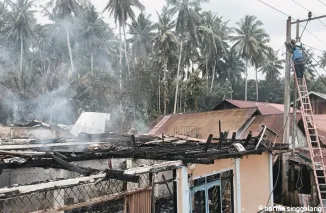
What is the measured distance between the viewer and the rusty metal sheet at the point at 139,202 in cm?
562

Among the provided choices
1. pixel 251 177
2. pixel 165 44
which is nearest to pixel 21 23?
pixel 165 44

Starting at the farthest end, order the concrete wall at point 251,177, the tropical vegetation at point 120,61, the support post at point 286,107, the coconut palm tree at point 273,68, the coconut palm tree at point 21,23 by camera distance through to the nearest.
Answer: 1. the coconut palm tree at point 273,68
2. the coconut palm tree at point 21,23
3. the tropical vegetation at point 120,61
4. the support post at point 286,107
5. the concrete wall at point 251,177

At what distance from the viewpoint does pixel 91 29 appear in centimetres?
4203

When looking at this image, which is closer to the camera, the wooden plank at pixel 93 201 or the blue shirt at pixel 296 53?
the wooden plank at pixel 93 201

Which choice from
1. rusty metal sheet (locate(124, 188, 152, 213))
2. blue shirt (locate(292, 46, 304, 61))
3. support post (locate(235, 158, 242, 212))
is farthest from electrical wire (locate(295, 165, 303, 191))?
rusty metal sheet (locate(124, 188, 152, 213))

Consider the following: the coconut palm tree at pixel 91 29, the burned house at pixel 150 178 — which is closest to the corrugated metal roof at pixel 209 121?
the burned house at pixel 150 178

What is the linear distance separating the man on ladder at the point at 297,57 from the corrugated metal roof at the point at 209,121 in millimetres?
6225

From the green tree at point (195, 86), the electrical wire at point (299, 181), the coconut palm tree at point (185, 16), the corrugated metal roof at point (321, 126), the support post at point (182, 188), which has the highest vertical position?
the coconut palm tree at point (185, 16)

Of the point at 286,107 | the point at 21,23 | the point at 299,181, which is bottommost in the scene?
the point at 299,181

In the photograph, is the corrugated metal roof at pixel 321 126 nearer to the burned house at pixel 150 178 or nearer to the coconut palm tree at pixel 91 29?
the burned house at pixel 150 178

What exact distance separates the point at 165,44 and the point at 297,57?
2638 centimetres

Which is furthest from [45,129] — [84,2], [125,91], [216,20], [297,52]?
[216,20]

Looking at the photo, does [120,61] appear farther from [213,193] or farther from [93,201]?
[93,201]

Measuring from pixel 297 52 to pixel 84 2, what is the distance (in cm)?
3596
